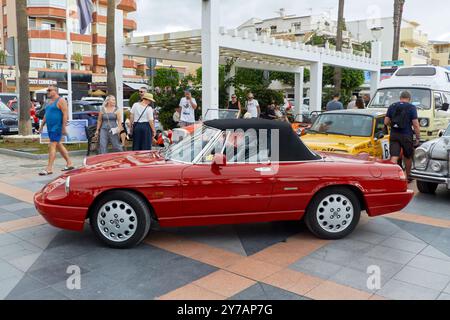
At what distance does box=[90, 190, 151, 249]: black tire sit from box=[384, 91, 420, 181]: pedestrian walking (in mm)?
5160

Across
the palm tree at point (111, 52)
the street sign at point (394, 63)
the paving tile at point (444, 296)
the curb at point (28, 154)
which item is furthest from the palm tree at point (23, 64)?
the street sign at point (394, 63)

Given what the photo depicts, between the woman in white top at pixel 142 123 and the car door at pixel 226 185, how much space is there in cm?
439

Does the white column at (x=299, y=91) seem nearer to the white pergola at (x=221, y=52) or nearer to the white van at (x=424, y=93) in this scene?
the white pergola at (x=221, y=52)

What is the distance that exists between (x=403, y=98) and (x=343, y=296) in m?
5.40

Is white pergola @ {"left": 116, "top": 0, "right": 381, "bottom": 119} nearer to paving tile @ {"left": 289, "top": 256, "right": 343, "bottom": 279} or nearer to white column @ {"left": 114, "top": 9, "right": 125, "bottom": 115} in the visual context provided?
white column @ {"left": 114, "top": 9, "right": 125, "bottom": 115}

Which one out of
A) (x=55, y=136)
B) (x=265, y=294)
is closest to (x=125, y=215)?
(x=265, y=294)

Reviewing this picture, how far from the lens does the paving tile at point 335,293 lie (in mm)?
3682

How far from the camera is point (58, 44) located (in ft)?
162

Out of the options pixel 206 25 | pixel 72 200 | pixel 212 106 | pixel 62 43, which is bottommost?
pixel 72 200

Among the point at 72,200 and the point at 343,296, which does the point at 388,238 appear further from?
the point at 72,200

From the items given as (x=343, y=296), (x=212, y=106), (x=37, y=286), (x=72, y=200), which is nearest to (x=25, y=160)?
(x=212, y=106)

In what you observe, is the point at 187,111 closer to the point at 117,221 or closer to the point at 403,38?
the point at 117,221

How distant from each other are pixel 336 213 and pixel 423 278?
122cm

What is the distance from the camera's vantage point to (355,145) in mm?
8102
